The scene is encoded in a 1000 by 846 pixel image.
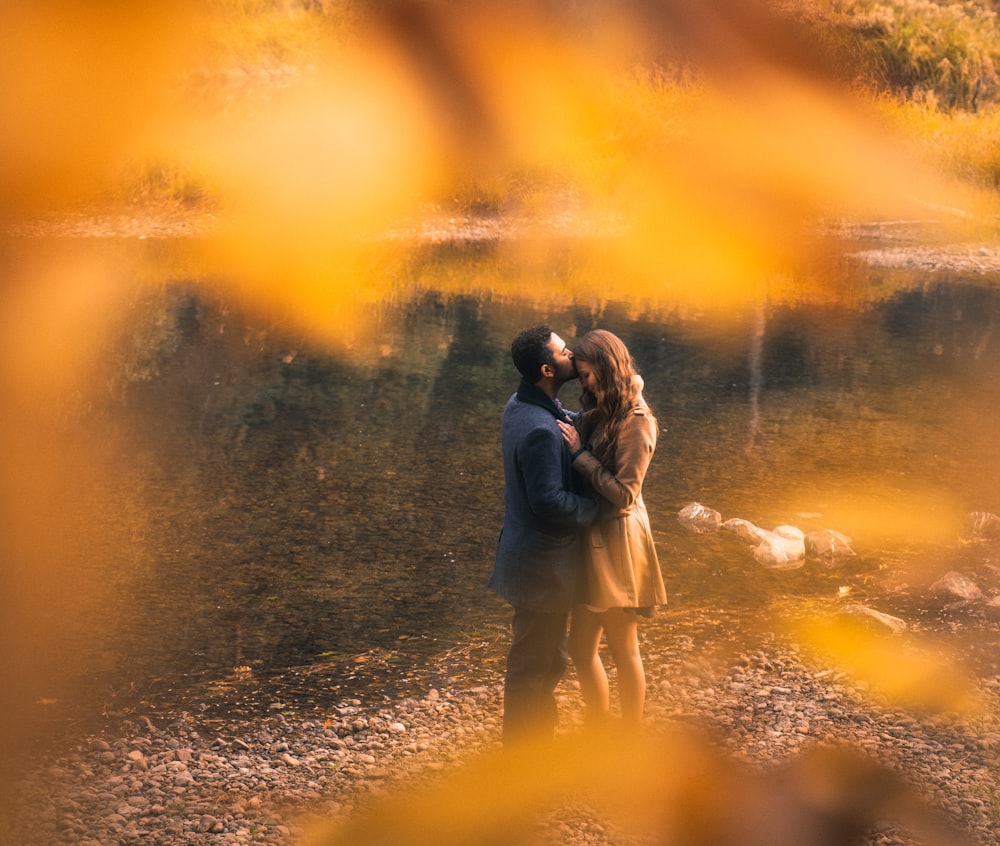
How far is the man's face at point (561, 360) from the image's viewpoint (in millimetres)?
6068

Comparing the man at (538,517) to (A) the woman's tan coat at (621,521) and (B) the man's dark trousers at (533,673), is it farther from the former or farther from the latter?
(A) the woman's tan coat at (621,521)

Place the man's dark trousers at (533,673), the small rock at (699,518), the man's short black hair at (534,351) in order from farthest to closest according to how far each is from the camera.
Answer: the small rock at (699,518)
the man's dark trousers at (533,673)
the man's short black hair at (534,351)

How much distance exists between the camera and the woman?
612 cm

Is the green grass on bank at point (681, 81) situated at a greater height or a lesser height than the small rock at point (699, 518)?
greater

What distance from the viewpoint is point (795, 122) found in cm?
3872

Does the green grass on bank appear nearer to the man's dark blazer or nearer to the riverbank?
the riverbank

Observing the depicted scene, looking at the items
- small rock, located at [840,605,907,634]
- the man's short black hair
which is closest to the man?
the man's short black hair

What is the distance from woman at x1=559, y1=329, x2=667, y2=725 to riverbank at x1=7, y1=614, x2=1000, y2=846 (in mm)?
802

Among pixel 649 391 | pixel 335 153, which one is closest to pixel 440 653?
pixel 649 391

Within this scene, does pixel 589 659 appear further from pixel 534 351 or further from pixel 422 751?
pixel 534 351

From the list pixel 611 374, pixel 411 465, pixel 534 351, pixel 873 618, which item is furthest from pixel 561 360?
pixel 411 465

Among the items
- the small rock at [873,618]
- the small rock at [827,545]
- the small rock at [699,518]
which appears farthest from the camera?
the small rock at [699,518]

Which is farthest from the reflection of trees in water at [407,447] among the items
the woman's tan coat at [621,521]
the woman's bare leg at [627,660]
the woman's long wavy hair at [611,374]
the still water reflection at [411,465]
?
the woman's long wavy hair at [611,374]

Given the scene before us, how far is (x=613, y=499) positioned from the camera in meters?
6.13
